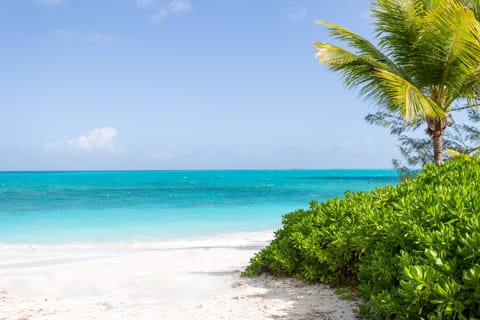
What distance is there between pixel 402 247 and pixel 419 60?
814 cm

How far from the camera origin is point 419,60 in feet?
32.8

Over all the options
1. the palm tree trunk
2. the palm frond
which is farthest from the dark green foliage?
the palm tree trunk

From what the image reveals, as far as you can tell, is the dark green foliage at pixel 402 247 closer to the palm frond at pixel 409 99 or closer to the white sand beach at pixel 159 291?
the white sand beach at pixel 159 291

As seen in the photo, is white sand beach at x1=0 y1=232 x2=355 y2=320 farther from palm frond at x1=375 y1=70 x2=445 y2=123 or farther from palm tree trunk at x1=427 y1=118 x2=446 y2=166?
palm tree trunk at x1=427 y1=118 x2=446 y2=166

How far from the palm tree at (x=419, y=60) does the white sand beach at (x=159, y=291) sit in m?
5.14

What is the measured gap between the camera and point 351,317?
380 cm

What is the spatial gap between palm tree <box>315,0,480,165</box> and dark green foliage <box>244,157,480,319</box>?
4.57 metres

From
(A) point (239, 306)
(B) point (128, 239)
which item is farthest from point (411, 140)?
(A) point (239, 306)

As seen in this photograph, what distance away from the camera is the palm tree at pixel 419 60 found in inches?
348

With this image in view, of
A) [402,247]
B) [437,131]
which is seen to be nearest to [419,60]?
[437,131]

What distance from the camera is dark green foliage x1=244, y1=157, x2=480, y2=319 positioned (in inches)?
94.3

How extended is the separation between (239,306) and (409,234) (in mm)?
A: 2134

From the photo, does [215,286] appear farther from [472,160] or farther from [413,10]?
[413,10]

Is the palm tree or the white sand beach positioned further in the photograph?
the palm tree
